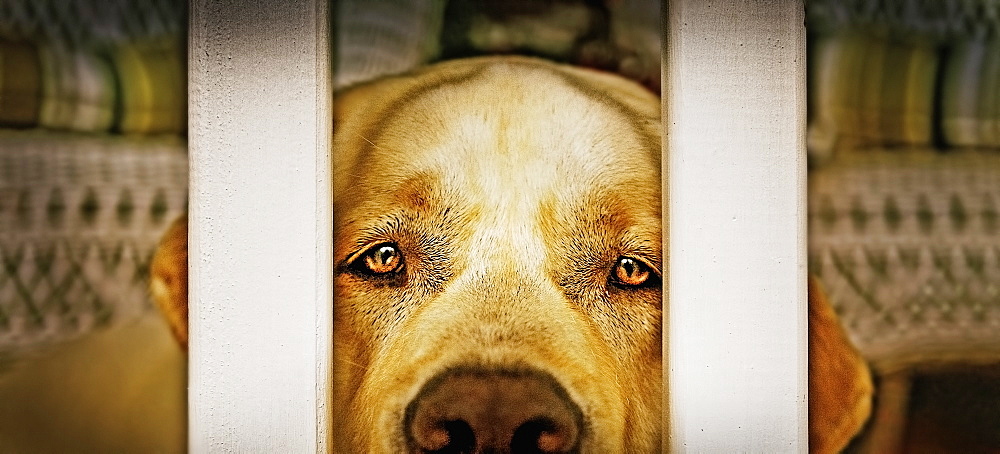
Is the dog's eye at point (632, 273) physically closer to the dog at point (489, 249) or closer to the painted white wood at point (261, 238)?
the dog at point (489, 249)

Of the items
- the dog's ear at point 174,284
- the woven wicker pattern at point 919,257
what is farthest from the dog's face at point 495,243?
the woven wicker pattern at point 919,257

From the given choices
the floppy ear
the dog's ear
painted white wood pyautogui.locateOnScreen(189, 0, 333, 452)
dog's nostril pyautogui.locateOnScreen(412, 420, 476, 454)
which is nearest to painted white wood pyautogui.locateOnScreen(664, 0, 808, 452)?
the floppy ear

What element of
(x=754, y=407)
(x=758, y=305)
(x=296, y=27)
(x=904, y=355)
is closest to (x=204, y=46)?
(x=296, y=27)

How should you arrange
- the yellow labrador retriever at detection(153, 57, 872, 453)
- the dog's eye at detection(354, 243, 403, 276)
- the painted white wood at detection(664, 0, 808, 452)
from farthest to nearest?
the dog's eye at detection(354, 243, 403, 276), the yellow labrador retriever at detection(153, 57, 872, 453), the painted white wood at detection(664, 0, 808, 452)

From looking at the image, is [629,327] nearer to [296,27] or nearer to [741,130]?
[741,130]

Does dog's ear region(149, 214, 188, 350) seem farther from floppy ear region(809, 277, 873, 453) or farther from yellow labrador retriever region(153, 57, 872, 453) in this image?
floppy ear region(809, 277, 873, 453)

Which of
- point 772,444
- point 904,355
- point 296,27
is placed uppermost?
point 296,27

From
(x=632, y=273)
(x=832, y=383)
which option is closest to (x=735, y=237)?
(x=632, y=273)
